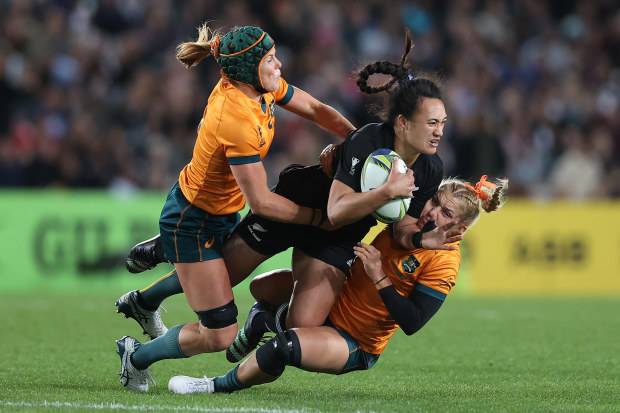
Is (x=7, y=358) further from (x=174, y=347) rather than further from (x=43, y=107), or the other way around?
(x=43, y=107)

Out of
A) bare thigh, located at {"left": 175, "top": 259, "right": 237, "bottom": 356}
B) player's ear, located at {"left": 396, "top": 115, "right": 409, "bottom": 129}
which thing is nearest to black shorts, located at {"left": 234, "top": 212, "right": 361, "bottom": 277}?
bare thigh, located at {"left": 175, "top": 259, "right": 237, "bottom": 356}

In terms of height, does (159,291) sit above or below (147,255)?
below

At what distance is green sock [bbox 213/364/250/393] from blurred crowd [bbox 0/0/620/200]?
7.24 m

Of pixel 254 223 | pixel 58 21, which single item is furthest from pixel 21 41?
pixel 254 223

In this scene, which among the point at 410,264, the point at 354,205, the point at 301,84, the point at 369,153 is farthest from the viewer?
the point at 301,84

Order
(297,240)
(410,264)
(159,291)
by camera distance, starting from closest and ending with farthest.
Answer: (410,264)
(297,240)
(159,291)

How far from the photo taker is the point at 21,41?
1311 centimetres

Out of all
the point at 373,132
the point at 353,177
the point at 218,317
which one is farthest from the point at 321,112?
the point at 218,317

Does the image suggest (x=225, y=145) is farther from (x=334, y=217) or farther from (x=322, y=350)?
(x=322, y=350)

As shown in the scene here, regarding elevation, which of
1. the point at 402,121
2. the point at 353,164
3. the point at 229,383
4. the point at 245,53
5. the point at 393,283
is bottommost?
the point at 229,383

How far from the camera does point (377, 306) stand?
5.19 m

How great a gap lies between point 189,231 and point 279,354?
0.93m

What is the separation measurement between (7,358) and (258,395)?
7.24ft

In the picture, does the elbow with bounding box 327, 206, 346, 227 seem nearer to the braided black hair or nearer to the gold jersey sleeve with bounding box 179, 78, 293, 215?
the gold jersey sleeve with bounding box 179, 78, 293, 215
